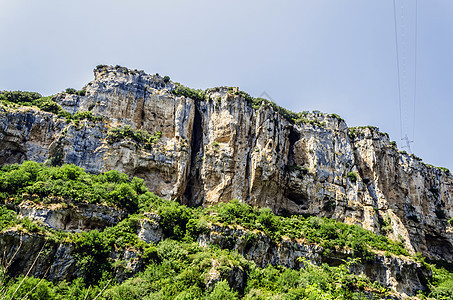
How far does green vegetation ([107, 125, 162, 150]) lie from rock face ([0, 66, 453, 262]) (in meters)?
0.73

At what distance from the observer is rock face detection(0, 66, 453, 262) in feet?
147

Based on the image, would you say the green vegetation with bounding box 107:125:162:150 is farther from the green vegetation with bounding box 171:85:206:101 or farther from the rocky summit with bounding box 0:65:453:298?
the green vegetation with bounding box 171:85:206:101

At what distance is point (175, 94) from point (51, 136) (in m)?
18.9

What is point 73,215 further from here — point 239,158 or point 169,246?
point 239,158

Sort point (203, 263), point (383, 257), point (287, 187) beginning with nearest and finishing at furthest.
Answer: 1. point (203, 263)
2. point (383, 257)
3. point (287, 187)

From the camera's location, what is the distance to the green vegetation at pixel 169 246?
2794 cm

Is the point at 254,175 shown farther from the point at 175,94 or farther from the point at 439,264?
the point at 439,264

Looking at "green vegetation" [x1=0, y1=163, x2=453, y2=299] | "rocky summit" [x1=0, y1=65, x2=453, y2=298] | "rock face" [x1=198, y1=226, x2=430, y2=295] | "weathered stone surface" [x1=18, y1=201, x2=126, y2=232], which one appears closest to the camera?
"green vegetation" [x1=0, y1=163, x2=453, y2=299]

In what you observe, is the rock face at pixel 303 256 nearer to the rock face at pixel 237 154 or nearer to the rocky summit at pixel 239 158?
the rocky summit at pixel 239 158

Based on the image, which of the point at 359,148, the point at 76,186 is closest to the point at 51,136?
the point at 76,186

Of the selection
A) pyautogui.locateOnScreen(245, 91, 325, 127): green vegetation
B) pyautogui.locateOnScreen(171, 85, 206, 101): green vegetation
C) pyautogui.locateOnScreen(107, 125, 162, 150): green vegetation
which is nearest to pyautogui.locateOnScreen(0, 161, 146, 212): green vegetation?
pyautogui.locateOnScreen(107, 125, 162, 150): green vegetation

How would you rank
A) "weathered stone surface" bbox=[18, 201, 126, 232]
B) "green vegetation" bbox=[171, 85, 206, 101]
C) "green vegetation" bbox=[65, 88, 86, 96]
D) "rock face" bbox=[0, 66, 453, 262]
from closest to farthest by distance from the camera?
"weathered stone surface" bbox=[18, 201, 126, 232], "rock face" bbox=[0, 66, 453, 262], "green vegetation" bbox=[65, 88, 86, 96], "green vegetation" bbox=[171, 85, 206, 101]

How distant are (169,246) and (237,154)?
1821cm

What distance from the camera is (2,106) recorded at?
43.5 m
